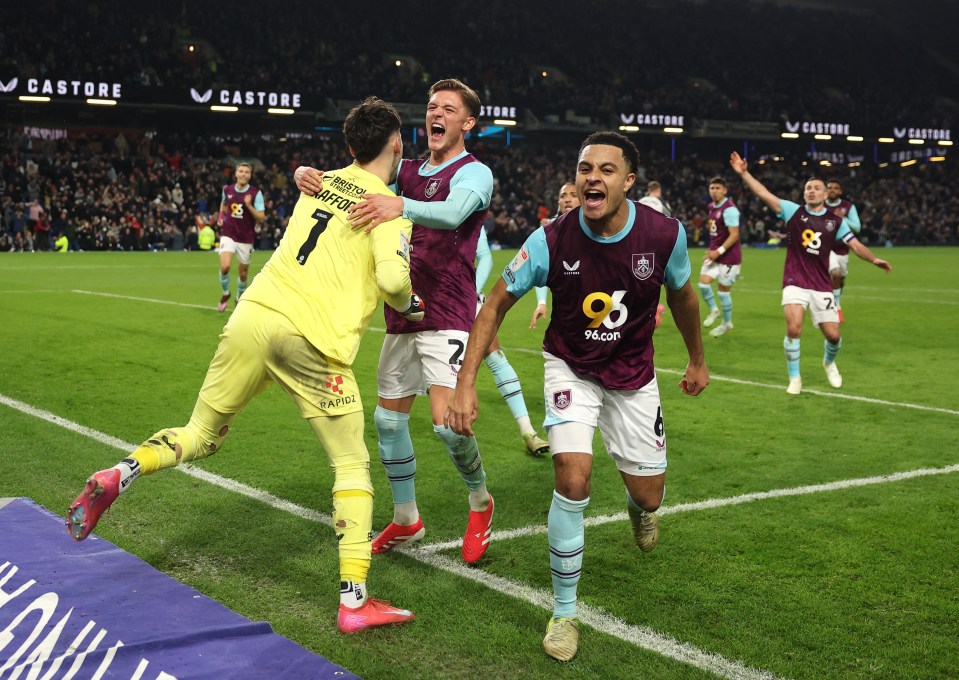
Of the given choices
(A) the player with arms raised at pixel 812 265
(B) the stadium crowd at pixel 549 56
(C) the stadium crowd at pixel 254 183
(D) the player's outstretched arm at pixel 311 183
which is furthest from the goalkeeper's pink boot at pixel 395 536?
(B) the stadium crowd at pixel 549 56

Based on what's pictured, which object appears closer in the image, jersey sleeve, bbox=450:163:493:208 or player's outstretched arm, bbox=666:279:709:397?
player's outstretched arm, bbox=666:279:709:397

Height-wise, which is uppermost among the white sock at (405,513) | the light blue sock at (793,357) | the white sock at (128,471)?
the white sock at (128,471)

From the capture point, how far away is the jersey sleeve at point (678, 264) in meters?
4.12

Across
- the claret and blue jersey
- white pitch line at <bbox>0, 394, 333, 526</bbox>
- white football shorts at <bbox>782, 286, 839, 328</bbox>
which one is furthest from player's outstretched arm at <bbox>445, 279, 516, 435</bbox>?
white football shorts at <bbox>782, 286, 839, 328</bbox>

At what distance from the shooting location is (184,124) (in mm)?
43969

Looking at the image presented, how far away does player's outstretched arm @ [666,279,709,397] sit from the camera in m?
4.28

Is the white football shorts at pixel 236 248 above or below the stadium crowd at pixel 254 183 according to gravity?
below

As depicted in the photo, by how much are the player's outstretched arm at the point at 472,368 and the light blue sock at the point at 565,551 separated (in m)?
0.50

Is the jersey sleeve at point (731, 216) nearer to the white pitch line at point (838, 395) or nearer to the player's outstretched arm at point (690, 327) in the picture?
the white pitch line at point (838, 395)

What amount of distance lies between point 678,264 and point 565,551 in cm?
133

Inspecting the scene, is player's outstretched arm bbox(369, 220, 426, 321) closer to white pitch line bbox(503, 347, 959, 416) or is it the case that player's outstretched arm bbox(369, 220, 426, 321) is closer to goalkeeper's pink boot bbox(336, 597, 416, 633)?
goalkeeper's pink boot bbox(336, 597, 416, 633)

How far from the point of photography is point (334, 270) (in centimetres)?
407

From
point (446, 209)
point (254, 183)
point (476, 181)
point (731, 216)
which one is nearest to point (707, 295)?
point (731, 216)

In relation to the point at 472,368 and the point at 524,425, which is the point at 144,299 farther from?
the point at 472,368
